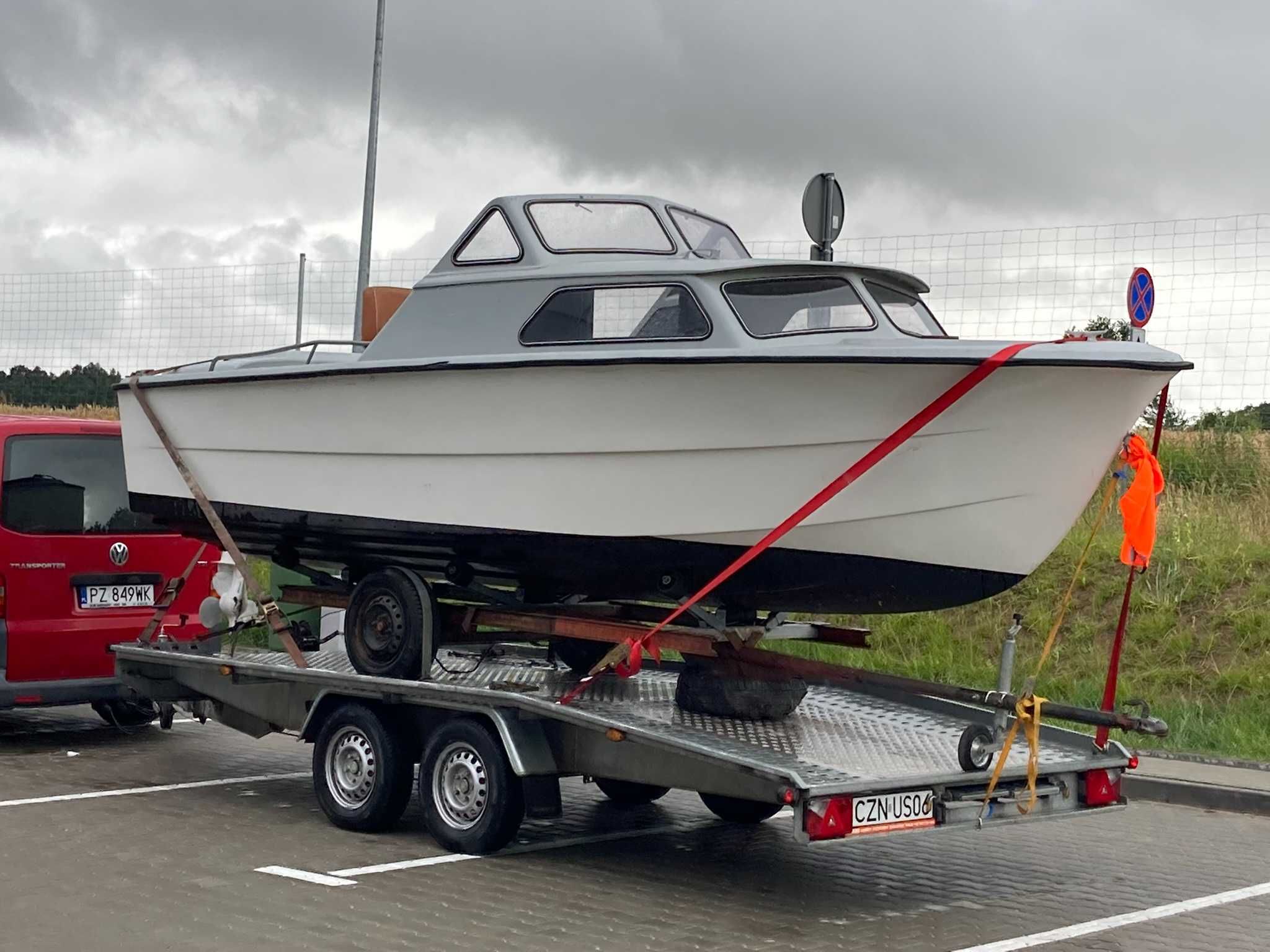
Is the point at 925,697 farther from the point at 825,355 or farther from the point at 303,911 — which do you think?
the point at 303,911

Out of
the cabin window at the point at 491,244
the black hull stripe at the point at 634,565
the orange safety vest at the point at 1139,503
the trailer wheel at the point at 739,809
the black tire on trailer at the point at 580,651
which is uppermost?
the cabin window at the point at 491,244

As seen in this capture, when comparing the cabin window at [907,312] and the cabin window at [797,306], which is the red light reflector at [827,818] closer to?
the cabin window at [797,306]

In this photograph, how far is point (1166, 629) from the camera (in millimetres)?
13070

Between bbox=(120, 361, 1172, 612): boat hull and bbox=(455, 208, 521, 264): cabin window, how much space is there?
0.75 m

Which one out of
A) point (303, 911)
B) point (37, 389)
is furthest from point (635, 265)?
point (37, 389)

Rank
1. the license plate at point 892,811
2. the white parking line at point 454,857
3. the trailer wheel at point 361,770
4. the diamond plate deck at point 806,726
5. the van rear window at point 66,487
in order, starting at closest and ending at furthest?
the license plate at point 892,811 → the diamond plate deck at point 806,726 → the white parking line at point 454,857 → the trailer wheel at point 361,770 → the van rear window at point 66,487

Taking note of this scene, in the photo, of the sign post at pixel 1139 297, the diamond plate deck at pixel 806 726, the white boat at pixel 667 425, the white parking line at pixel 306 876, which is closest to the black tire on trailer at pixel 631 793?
the diamond plate deck at pixel 806 726

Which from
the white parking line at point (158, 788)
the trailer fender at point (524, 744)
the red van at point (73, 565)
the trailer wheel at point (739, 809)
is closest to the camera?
the trailer fender at point (524, 744)

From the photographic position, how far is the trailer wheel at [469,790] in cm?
745

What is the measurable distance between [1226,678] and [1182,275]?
4.46 meters

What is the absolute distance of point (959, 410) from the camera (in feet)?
22.8

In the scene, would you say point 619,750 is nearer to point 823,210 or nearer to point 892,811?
point 892,811

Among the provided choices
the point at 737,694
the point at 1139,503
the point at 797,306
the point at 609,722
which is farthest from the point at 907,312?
the point at 609,722

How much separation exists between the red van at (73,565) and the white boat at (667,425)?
6.60ft
